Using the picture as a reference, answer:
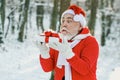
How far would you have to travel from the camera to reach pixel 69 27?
4.21 m

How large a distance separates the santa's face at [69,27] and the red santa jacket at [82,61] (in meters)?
0.15

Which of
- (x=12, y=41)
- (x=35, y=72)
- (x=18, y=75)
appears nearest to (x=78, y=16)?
(x=18, y=75)

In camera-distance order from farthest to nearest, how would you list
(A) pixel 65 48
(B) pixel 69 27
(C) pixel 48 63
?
(C) pixel 48 63
(B) pixel 69 27
(A) pixel 65 48

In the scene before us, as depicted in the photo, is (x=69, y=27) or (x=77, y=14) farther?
(x=77, y=14)

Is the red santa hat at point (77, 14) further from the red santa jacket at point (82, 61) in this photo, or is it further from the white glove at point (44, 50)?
the white glove at point (44, 50)

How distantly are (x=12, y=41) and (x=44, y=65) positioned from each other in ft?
76.3

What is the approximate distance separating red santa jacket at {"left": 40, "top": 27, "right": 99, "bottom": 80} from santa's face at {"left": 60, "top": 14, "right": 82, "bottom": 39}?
147 millimetres

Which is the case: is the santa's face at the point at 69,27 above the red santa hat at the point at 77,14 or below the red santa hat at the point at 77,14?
below

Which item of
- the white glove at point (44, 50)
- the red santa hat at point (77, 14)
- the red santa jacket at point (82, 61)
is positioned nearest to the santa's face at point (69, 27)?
the red santa hat at point (77, 14)

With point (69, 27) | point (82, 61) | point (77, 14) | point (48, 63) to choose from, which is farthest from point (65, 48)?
point (77, 14)

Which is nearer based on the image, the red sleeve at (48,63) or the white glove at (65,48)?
the white glove at (65,48)

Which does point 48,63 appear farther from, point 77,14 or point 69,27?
point 77,14

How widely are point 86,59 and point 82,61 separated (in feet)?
0.28

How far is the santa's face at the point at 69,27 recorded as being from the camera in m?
4.18
